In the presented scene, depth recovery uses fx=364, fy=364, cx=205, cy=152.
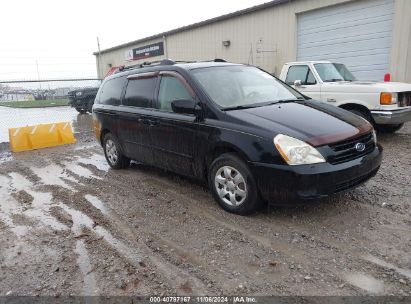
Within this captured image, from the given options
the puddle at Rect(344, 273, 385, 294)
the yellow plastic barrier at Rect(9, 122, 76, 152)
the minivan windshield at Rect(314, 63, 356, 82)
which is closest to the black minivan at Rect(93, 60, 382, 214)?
the puddle at Rect(344, 273, 385, 294)

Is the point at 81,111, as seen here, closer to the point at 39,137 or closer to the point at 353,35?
the point at 39,137

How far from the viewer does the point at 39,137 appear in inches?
380

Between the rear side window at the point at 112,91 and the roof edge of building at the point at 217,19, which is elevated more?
the roof edge of building at the point at 217,19

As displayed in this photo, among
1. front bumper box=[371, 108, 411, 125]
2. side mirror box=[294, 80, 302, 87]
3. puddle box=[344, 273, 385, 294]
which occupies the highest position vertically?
side mirror box=[294, 80, 302, 87]

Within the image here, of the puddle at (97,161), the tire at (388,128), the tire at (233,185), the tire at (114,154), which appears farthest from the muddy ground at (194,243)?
the tire at (388,128)

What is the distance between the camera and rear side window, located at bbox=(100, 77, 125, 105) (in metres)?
6.34

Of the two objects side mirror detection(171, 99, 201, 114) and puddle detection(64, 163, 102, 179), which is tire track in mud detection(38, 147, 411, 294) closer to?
side mirror detection(171, 99, 201, 114)

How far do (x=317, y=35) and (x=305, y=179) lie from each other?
11.6 meters

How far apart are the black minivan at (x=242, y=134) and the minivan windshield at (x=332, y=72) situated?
362cm

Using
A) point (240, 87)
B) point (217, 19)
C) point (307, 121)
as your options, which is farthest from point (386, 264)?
point (217, 19)

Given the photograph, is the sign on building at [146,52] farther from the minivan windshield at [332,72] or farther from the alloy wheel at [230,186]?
the alloy wheel at [230,186]

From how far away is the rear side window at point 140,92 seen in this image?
18.0 feet

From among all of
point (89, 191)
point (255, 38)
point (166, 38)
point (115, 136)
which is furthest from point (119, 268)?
point (166, 38)

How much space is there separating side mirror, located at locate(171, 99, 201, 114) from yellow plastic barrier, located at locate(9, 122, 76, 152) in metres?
6.39
